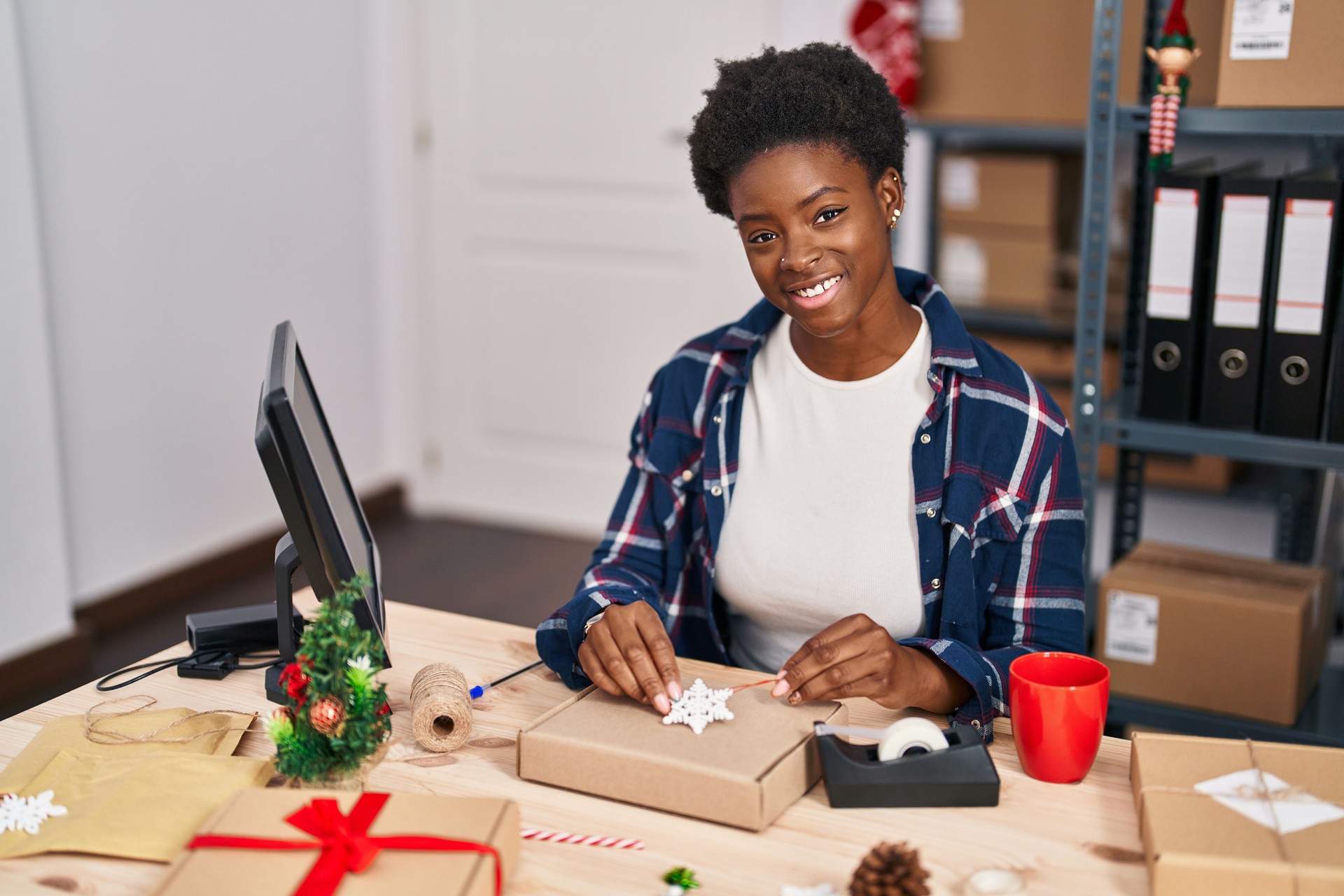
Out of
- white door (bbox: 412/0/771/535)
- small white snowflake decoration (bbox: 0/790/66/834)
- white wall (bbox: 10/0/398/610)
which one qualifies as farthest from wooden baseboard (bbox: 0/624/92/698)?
small white snowflake decoration (bbox: 0/790/66/834)

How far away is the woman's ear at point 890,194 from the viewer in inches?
57.1

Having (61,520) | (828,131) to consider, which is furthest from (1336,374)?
(61,520)

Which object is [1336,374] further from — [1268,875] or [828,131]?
[1268,875]

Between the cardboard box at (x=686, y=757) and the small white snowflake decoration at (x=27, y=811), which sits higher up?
the cardboard box at (x=686, y=757)

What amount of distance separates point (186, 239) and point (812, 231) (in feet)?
7.70

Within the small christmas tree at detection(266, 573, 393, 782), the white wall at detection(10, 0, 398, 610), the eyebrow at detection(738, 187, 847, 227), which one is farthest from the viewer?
the white wall at detection(10, 0, 398, 610)

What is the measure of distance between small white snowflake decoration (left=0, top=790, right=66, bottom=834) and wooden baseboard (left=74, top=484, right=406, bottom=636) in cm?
197

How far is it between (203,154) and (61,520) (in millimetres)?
988

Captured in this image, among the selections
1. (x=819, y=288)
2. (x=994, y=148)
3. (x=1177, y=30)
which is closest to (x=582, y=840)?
(x=819, y=288)

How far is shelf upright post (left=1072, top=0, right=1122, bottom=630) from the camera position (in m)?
1.85

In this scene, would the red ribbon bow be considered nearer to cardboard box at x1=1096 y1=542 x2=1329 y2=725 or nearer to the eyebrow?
the eyebrow

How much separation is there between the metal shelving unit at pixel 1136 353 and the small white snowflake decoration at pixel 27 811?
147 centimetres

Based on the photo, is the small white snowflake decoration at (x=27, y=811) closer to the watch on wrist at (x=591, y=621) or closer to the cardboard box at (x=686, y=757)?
the cardboard box at (x=686, y=757)

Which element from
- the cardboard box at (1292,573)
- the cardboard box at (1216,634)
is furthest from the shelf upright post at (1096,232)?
the cardboard box at (1292,573)
